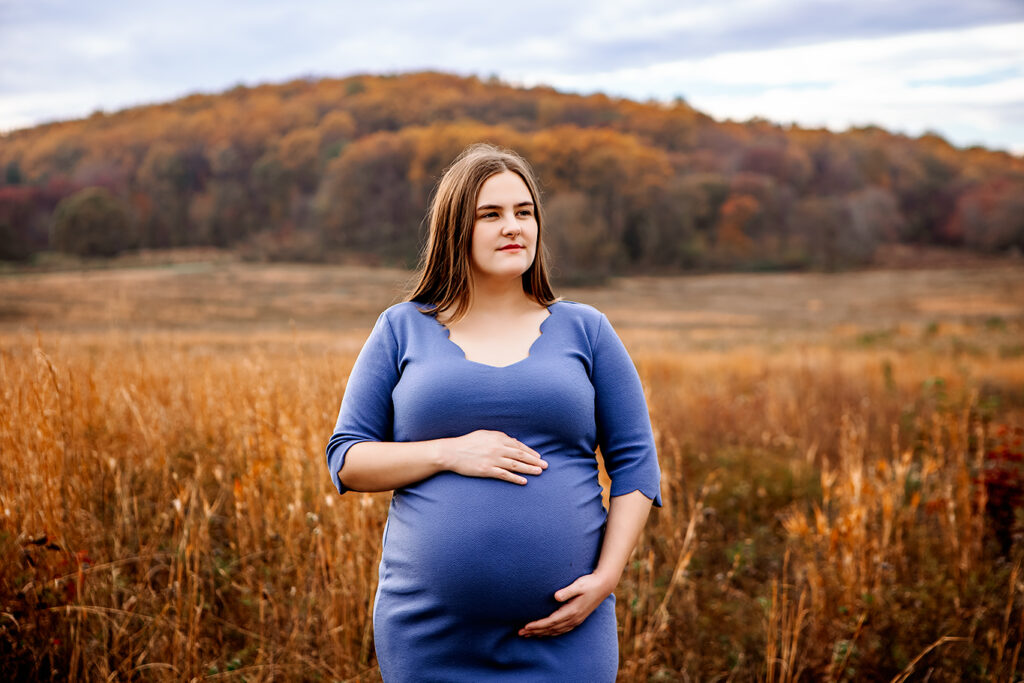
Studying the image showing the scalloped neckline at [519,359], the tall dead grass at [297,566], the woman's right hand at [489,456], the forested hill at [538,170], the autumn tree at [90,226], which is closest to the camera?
the woman's right hand at [489,456]

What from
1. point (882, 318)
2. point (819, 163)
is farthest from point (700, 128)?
point (882, 318)

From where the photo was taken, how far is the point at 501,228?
204 centimetres

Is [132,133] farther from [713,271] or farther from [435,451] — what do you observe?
[435,451]

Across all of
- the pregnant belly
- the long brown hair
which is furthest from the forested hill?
the pregnant belly

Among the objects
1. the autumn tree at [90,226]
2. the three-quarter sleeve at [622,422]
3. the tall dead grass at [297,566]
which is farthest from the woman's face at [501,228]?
the autumn tree at [90,226]

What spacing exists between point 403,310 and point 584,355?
55cm

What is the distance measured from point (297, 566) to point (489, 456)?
1803 mm

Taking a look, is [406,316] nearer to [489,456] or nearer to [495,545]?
[489,456]

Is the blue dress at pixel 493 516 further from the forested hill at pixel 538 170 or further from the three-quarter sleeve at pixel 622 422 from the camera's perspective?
the forested hill at pixel 538 170

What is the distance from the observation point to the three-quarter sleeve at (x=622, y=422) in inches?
78.3

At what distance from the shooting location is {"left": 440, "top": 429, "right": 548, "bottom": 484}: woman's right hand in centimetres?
182

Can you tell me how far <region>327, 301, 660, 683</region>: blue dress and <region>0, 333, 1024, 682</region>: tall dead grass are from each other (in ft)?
3.68

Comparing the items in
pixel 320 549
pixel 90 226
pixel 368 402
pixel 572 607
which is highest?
pixel 90 226

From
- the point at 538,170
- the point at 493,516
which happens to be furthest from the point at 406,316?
the point at 538,170
